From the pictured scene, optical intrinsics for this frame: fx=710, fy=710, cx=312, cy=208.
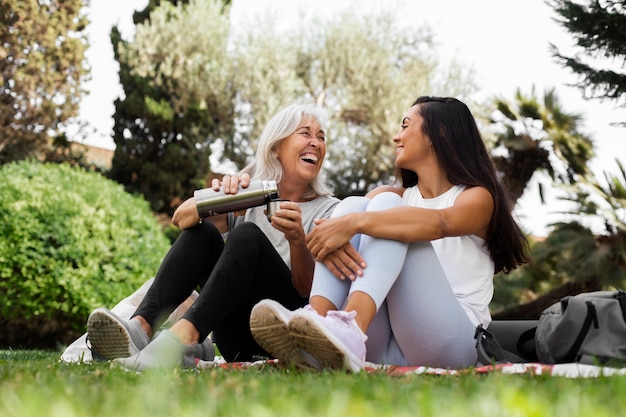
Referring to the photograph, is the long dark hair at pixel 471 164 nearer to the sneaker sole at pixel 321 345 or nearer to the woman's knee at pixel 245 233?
the woman's knee at pixel 245 233

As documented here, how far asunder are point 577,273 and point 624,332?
9.39m

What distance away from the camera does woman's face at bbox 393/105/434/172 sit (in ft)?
9.24

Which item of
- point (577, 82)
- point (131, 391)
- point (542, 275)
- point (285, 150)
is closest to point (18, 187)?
point (285, 150)

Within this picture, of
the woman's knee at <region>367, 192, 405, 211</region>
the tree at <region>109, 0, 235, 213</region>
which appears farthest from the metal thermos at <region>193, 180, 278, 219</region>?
the tree at <region>109, 0, 235, 213</region>

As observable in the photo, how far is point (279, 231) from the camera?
320cm

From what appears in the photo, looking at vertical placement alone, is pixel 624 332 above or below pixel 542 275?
above

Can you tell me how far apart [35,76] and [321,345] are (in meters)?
15.7

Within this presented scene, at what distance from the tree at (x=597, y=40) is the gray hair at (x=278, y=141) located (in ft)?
17.5

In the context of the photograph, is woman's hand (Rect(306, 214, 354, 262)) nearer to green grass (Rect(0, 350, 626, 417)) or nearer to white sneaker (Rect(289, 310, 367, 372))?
white sneaker (Rect(289, 310, 367, 372))

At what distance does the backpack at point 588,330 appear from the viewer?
85.8 inches

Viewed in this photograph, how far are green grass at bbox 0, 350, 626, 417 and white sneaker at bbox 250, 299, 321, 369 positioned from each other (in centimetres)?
12

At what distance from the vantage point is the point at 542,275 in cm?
1324

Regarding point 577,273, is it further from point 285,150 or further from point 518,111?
point 285,150

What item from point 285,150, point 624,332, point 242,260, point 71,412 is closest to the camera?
point 71,412
